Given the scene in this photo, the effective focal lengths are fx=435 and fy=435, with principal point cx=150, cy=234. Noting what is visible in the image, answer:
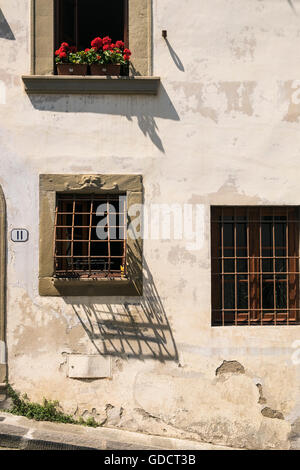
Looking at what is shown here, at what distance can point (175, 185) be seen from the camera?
5.30 meters

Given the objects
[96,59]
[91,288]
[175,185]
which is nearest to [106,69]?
[96,59]

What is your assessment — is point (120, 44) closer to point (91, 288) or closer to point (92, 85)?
point (92, 85)

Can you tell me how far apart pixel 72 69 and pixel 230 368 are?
4103mm

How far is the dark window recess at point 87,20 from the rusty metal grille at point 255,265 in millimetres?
2742

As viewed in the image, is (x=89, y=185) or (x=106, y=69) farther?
(x=106, y=69)

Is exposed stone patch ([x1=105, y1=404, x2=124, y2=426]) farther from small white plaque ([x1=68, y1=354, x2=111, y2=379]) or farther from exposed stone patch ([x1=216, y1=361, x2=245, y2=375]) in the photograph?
exposed stone patch ([x1=216, y1=361, x2=245, y2=375])

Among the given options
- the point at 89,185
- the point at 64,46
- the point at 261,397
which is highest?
the point at 64,46

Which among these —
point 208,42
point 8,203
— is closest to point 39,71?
point 8,203

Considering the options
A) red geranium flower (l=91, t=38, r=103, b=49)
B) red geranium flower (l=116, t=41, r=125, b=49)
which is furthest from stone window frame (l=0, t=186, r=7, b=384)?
red geranium flower (l=116, t=41, r=125, b=49)

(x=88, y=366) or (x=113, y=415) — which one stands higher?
(x=88, y=366)

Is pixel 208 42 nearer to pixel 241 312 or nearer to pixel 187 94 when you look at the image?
pixel 187 94

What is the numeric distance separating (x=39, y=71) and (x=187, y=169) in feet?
7.06

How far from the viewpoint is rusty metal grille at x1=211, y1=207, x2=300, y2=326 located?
5434mm

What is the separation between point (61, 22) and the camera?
220 inches
